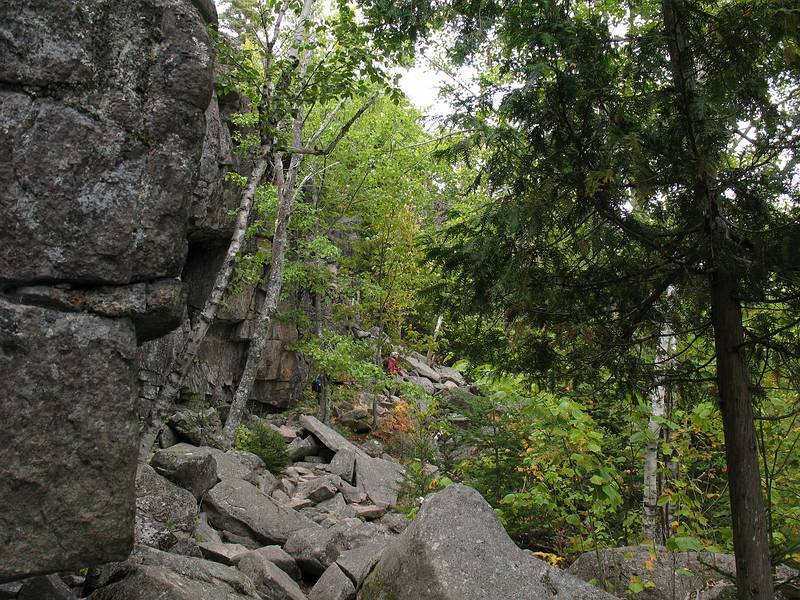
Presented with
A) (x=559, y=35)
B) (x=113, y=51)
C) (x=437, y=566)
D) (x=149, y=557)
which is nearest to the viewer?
(x=113, y=51)

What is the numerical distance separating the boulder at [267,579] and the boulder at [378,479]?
6.17m

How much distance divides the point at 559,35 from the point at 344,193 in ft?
52.6

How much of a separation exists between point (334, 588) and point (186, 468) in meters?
2.39

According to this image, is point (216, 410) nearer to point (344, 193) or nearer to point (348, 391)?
point (348, 391)

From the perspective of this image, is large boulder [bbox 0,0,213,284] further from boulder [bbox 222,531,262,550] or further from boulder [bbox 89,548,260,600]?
boulder [bbox 222,531,262,550]

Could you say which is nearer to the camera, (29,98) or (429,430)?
(29,98)

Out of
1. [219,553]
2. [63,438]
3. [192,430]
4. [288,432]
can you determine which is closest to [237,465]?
[192,430]

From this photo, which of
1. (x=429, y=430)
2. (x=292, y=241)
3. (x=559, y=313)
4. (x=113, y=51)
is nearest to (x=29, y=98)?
(x=113, y=51)

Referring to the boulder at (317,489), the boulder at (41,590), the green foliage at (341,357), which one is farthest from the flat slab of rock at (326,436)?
the boulder at (41,590)

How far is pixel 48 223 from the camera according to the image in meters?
3.14

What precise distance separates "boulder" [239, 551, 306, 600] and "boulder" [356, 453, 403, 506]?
6.17 metres

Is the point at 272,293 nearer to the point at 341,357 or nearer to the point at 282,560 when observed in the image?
the point at 341,357

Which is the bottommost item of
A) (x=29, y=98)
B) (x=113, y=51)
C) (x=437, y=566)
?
(x=437, y=566)

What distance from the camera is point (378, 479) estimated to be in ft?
46.4
